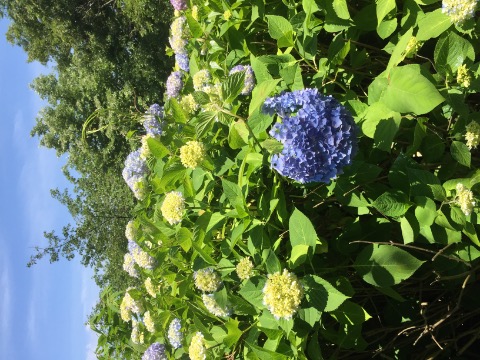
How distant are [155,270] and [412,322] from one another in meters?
1.49

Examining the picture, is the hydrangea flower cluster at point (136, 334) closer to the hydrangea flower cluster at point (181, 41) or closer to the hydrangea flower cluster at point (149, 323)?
the hydrangea flower cluster at point (149, 323)

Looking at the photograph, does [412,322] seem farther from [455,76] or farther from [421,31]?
[421,31]

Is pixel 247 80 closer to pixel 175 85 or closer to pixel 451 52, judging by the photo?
pixel 451 52

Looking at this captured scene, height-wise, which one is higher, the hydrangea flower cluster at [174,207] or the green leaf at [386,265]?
the hydrangea flower cluster at [174,207]

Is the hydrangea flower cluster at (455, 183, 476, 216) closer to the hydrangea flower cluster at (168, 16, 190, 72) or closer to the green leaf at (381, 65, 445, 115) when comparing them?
the green leaf at (381, 65, 445, 115)

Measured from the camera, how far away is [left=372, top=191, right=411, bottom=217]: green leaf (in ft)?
5.21

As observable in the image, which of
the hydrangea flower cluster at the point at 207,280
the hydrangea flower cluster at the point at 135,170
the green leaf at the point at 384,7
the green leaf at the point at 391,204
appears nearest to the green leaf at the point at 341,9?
the green leaf at the point at 384,7

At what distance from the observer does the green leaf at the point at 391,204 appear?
1588 mm

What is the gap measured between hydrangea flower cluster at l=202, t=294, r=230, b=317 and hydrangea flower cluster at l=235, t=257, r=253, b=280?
0.29 meters

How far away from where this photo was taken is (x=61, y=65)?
16594 mm

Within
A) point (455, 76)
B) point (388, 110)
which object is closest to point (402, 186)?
point (388, 110)

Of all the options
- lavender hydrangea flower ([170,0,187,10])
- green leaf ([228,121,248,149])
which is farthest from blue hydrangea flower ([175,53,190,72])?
green leaf ([228,121,248,149])

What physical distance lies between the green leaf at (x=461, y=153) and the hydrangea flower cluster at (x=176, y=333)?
5.61ft

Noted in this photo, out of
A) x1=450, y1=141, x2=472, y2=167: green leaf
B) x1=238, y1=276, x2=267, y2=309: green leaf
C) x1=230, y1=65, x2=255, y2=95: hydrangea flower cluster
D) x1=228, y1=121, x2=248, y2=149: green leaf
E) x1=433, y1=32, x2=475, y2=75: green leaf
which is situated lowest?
x1=238, y1=276, x2=267, y2=309: green leaf
